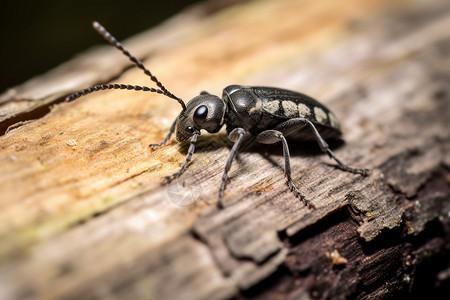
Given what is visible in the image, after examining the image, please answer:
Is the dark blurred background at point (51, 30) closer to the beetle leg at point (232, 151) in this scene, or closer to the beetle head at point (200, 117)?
the beetle head at point (200, 117)

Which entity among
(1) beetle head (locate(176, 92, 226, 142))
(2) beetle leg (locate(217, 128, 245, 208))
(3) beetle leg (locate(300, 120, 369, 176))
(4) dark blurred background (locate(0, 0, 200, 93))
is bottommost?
(3) beetle leg (locate(300, 120, 369, 176))

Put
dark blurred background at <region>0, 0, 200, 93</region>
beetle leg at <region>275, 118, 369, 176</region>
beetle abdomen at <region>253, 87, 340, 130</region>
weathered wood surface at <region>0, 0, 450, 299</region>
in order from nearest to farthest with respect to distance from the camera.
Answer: weathered wood surface at <region>0, 0, 450, 299</region>, beetle leg at <region>275, 118, 369, 176</region>, beetle abdomen at <region>253, 87, 340, 130</region>, dark blurred background at <region>0, 0, 200, 93</region>

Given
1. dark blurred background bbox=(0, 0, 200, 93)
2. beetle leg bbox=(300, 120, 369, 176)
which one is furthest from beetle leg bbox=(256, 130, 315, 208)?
dark blurred background bbox=(0, 0, 200, 93)

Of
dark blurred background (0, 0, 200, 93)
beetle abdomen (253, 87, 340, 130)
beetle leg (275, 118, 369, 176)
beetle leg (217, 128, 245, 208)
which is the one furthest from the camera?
dark blurred background (0, 0, 200, 93)

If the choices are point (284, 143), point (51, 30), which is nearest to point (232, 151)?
point (284, 143)

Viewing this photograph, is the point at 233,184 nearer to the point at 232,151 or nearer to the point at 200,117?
the point at 232,151

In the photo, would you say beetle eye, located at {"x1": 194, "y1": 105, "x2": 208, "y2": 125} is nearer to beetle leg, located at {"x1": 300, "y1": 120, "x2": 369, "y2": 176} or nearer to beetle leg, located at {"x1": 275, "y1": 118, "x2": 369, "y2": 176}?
beetle leg, located at {"x1": 275, "y1": 118, "x2": 369, "y2": 176}

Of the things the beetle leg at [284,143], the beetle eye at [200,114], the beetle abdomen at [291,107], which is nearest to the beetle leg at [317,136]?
the beetle abdomen at [291,107]

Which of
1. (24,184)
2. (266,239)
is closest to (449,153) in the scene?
(266,239)

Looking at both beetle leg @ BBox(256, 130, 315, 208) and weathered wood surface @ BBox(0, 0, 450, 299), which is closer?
weathered wood surface @ BBox(0, 0, 450, 299)

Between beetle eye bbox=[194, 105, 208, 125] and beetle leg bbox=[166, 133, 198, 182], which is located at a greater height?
beetle eye bbox=[194, 105, 208, 125]
